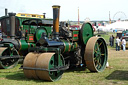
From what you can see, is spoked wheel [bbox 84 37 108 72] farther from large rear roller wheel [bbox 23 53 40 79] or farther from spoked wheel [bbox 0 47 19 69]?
spoked wheel [bbox 0 47 19 69]

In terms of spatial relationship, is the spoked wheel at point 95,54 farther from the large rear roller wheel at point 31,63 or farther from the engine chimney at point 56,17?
the large rear roller wheel at point 31,63

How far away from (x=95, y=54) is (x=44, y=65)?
2.84 m

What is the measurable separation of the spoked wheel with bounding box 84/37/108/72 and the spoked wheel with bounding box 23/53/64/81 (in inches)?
60.3

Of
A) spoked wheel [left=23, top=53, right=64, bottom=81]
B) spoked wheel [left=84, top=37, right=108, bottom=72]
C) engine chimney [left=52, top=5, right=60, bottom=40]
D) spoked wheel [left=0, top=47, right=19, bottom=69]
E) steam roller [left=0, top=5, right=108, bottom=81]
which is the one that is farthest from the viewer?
spoked wheel [left=0, top=47, right=19, bottom=69]

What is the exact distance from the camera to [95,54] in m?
8.38

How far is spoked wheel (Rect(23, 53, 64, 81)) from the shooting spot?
20.0 feet

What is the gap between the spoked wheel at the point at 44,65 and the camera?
6.09m

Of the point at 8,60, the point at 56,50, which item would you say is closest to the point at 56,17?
the point at 56,50

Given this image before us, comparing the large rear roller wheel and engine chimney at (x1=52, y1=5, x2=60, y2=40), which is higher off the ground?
engine chimney at (x1=52, y1=5, x2=60, y2=40)

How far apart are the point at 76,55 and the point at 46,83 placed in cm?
241

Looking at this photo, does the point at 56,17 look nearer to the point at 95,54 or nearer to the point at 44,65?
the point at 44,65

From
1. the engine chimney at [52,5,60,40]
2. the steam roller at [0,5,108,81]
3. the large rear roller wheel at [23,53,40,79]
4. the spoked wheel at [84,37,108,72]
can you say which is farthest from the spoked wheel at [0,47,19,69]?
the spoked wheel at [84,37,108,72]

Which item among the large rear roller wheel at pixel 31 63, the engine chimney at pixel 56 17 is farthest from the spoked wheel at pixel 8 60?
the large rear roller wheel at pixel 31 63

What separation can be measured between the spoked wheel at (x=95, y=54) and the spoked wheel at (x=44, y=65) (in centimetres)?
153
